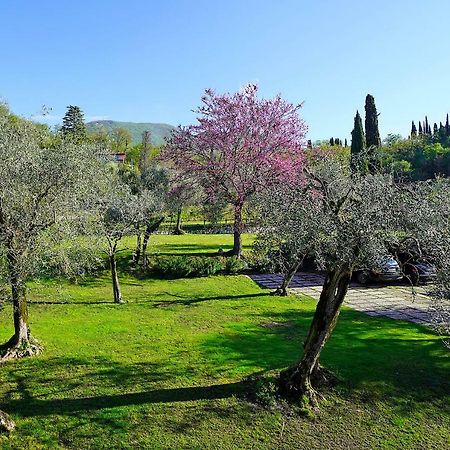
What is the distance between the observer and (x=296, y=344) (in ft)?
37.8

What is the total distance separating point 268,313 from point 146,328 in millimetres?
4445

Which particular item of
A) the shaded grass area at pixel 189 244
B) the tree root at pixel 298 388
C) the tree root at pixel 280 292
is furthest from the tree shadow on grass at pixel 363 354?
the shaded grass area at pixel 189 244

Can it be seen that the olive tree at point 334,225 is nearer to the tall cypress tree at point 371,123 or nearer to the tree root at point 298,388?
the tree root at point 298,388

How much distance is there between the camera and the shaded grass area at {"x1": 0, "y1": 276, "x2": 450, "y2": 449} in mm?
7039

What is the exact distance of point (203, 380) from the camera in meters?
8.98

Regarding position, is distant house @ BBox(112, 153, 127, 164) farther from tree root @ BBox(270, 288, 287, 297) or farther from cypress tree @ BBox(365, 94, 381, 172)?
cypress tree @ BBox(365, 94, 381, 172)

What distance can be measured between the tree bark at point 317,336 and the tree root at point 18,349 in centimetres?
603

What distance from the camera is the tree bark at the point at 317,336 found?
8.19 meters

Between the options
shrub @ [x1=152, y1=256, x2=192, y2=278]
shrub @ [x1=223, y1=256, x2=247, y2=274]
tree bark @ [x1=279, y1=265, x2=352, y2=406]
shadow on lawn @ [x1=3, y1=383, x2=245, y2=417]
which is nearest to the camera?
Result: shadow on lawn @ [x1=3, y1=383, x2=245, y2=417]

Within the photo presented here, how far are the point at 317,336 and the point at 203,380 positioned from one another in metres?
2.66

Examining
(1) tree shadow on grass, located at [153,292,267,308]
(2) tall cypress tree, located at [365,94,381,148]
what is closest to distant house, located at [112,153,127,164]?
(1) tree shadow on grass, located at [153,292,267,308]

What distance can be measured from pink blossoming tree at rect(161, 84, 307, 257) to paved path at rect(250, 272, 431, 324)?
14.7 ft

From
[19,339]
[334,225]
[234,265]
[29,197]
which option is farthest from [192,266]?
[334,225]

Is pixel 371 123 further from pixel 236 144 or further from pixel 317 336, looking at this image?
pixel 317 336
